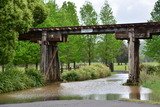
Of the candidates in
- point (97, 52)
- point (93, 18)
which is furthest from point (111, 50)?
point (93, 18)

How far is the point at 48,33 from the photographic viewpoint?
3831cm

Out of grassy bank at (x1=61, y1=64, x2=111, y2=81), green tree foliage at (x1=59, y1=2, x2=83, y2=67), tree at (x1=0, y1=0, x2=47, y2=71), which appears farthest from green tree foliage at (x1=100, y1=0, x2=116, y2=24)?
tree at (x1=0, y1=0, x2=47, y2=71)

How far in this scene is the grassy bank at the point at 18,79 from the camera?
30456mm

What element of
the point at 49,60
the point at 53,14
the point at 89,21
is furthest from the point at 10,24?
the point at 89,21

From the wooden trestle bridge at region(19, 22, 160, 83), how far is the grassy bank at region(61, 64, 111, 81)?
4.38 m

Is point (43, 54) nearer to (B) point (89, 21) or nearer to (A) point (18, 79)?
(A) point (18, 79)

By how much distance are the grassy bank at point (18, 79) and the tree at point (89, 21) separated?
29.7 metres

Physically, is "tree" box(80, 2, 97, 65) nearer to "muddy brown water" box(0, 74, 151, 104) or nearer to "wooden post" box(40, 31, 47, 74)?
"wooden post" box(40, 31, 47, 74)

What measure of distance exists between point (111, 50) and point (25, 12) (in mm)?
37319

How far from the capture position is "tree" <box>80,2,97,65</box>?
65938mm

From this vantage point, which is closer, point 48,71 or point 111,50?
point 48,71

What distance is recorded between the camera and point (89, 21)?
66812mm

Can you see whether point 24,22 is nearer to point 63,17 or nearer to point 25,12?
point 25,12

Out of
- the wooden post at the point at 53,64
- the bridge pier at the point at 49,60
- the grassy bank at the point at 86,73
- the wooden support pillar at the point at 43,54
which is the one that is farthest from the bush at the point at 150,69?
the wooden support pillar at the point at 43,54
